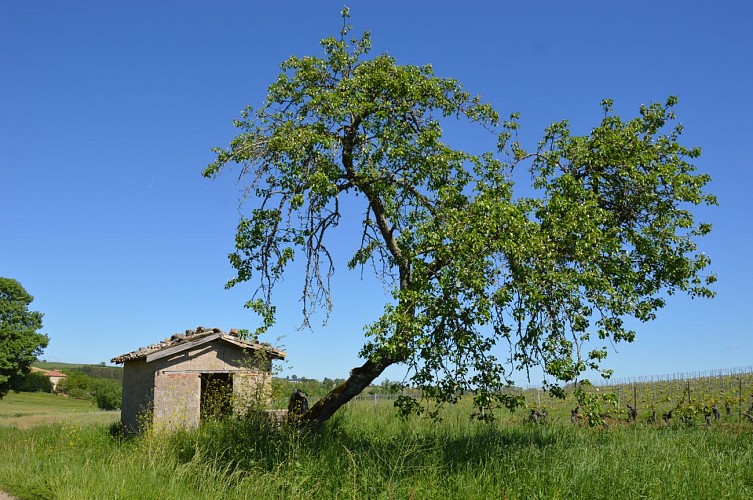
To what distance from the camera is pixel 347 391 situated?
14.1m

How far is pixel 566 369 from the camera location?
9914 mm

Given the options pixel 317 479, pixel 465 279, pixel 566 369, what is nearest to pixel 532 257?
pixel 465 279

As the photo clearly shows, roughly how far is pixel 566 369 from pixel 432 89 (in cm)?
733

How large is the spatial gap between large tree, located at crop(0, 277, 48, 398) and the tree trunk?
36.3 meters

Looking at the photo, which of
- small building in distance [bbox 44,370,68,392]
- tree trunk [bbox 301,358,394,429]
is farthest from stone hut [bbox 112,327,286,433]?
small building in distance [bbox 44,370,68,392]

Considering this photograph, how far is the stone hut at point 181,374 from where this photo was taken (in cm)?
1878

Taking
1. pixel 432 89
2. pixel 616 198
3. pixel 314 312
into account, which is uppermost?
pixel 432 89

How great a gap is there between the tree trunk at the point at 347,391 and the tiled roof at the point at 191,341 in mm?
4851

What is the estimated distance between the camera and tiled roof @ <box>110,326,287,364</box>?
1931 cm

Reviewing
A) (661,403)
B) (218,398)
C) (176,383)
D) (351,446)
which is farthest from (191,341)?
(661,403)

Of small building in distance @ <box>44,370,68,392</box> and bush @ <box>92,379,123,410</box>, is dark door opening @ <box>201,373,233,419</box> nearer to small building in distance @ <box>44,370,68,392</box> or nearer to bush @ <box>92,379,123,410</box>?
bush @ <box>92,379,123,410</box>

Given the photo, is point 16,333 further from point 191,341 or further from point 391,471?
point 391,471

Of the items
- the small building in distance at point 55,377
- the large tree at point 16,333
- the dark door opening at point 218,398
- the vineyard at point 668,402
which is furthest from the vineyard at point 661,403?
the small building in distance at point 55,377

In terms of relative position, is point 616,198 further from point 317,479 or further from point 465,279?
point 317,479
